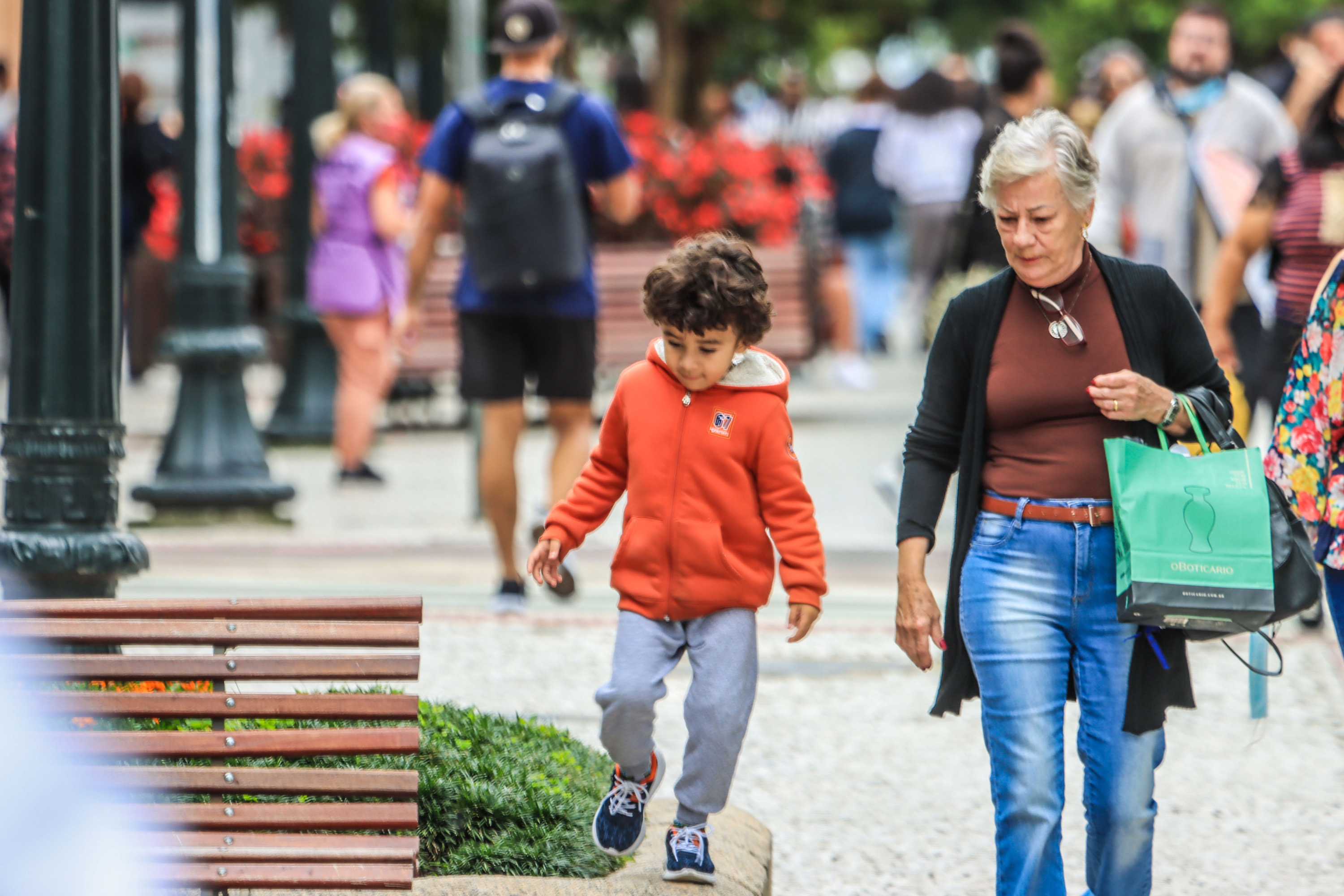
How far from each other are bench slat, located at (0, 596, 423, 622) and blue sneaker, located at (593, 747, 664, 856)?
68 cm

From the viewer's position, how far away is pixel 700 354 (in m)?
3.90

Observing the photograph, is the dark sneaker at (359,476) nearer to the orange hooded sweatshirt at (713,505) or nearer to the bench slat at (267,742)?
the orange hooded sweatshirt at (713,505)

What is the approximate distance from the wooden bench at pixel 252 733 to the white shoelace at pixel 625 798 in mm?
594

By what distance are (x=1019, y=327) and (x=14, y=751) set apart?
2007 mm

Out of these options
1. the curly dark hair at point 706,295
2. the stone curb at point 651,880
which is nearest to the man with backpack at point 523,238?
the stone curb at point 651,880

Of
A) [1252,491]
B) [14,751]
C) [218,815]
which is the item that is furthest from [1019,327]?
[14,751]

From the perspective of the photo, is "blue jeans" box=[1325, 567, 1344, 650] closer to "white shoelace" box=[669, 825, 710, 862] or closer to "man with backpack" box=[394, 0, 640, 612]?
A: "white shoelace" box=[669, 825, 710, 862]

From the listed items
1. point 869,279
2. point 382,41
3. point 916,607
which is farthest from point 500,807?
point 869,279

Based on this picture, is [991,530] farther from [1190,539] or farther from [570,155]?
[570,155]

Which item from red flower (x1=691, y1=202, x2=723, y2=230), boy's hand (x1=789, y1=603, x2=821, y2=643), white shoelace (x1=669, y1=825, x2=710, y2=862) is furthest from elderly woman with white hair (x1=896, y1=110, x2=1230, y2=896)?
red flower (x1=691, y1=202, x2=723, y2=230)

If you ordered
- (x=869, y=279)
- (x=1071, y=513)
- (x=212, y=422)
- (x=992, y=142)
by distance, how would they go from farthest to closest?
1. (x=869, y=279)
2. (x=212, y=422)
3. (x=992, y=142)
4. (x=1071, y=513)

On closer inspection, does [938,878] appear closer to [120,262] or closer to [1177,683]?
[1177,683]

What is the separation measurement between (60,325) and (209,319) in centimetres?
504

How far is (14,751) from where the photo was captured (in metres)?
2.39
